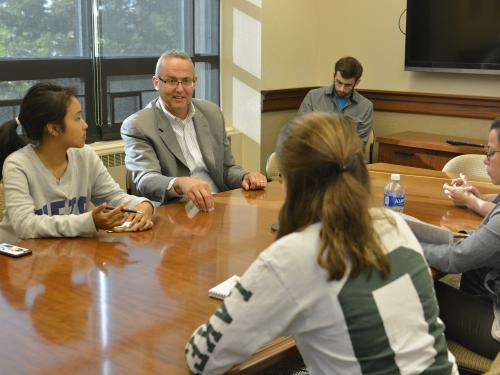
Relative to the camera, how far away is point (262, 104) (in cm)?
549

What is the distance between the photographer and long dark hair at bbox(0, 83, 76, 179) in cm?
247

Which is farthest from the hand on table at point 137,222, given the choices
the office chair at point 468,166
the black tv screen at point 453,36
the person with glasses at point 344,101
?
the black tv screen at point 453,36

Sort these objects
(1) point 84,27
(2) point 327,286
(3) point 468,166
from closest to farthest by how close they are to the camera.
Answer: (2) point 327,286, (3) point 468,166, (1) point 84,27

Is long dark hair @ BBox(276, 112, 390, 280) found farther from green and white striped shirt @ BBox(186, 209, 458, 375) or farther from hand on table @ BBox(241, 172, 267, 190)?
hand on table @ BBox(241, 172, 267, 190)

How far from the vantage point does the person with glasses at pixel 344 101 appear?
524cm

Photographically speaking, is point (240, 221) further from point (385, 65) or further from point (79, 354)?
point (385, 65)

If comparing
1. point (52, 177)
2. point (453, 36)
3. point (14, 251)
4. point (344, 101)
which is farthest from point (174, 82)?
point (453, 36)

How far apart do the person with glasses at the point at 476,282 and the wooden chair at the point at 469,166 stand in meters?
1.22

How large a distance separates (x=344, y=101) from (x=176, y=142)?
2.53m

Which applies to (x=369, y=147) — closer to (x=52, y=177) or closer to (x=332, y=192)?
(x=52, y=177)

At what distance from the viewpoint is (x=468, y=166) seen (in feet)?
11.8

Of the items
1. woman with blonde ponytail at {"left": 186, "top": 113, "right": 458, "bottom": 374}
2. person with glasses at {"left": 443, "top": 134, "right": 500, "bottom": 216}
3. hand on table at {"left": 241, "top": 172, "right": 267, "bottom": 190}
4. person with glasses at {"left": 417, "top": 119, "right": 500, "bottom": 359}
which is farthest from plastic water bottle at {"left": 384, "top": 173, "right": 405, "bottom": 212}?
woman with blonde ponytail at {"left": 186, "top": 113, "right": 458, "bottom": 374}

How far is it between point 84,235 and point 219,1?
11.8ft

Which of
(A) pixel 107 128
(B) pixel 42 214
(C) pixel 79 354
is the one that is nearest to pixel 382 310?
(C) pixel 79 354
